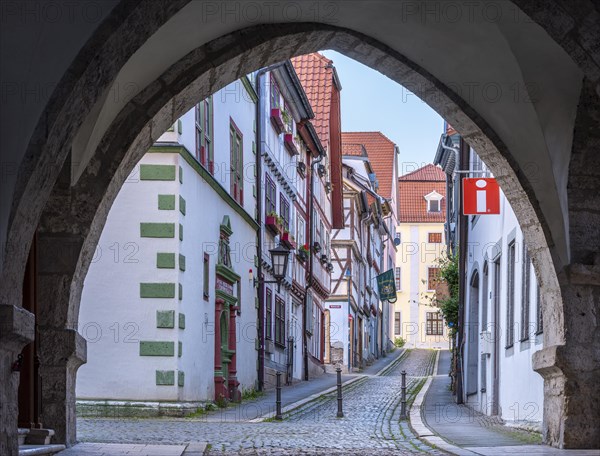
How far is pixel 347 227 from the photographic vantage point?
147 feet

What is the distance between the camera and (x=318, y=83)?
37250mm

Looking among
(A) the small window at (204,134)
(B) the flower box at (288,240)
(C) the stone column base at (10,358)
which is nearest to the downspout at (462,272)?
(A) the small window at (204,134)

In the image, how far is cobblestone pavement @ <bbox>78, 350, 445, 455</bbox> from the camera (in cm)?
1014

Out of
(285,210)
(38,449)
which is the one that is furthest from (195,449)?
(285,210)

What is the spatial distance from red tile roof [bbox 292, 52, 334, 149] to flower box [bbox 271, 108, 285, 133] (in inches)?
407

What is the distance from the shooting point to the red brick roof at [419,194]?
73.2 m

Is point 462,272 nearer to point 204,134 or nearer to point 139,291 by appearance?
point 204,134

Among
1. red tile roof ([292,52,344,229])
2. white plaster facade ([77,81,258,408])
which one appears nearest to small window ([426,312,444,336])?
red tile roof ([292,52,344,229])

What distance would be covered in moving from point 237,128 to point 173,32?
42.0ft

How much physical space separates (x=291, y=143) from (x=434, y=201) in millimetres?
46080

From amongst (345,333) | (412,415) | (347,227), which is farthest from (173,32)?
(347,227)

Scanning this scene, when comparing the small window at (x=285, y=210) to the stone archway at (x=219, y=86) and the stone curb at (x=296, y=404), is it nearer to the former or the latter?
the stone curb at (x=296, y=404)

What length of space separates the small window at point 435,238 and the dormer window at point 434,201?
1.58 m

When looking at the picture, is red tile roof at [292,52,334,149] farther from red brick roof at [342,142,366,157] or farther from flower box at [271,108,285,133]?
red brick roof at [342,142,366,157]
